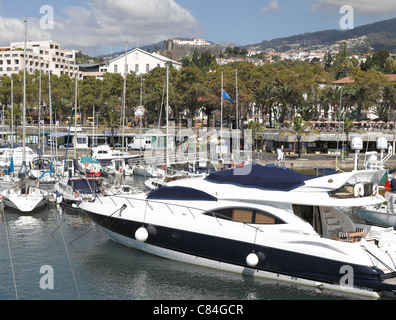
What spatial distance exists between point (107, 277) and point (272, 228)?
20.5 feet

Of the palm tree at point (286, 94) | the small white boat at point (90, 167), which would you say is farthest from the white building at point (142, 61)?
the small white boat at point (90, 167)

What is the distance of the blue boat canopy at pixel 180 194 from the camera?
1783 centimetres

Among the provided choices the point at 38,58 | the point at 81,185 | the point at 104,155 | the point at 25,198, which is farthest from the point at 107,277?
the point at 38,58

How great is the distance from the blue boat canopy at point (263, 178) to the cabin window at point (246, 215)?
3.51 feet

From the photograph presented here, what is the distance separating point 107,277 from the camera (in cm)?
1700

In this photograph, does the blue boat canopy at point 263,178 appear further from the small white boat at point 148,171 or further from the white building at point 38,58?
the white building at point 38,58

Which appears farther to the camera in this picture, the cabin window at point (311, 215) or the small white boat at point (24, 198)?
the small white boat at point (24, 198)

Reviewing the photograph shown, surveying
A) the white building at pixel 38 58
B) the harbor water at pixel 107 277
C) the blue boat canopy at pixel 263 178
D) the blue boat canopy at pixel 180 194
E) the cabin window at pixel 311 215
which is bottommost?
the harbor water at pixel 107 277

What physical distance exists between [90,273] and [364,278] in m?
9.67

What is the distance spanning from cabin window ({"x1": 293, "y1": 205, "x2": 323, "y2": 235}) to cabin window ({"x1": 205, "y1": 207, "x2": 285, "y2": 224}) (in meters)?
1.13

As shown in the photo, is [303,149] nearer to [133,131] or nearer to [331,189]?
[133,131]

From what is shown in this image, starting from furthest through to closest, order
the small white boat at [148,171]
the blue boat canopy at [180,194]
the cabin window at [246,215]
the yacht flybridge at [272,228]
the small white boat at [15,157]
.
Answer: the small white boat at [15,157]
the small white boat at [148,171]
the blue boat canopy at [180,194]
the cabin window at [246,215]
the yacht flybridge at [272,228]

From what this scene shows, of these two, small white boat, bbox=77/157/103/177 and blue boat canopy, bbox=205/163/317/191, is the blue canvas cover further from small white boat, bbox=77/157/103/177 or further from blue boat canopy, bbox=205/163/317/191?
blue boat canopy, bbox=205/163/317/191

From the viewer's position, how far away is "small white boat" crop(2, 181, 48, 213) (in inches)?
1041
